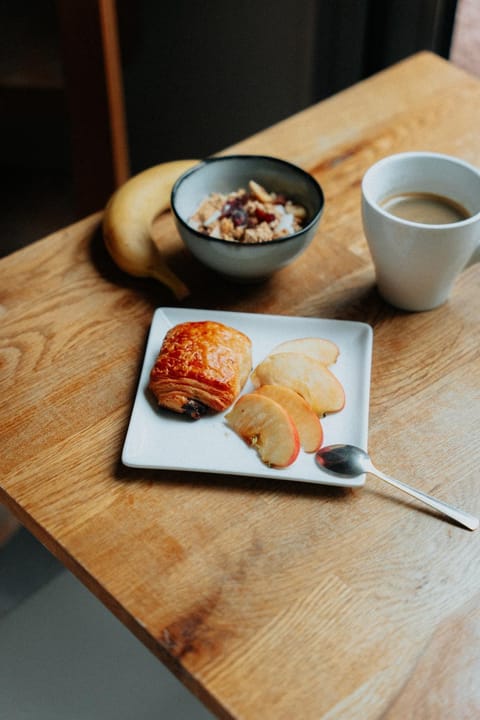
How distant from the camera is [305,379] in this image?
Answer: 35.2 inches

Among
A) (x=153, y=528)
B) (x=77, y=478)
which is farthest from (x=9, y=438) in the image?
(x=153, y=528)

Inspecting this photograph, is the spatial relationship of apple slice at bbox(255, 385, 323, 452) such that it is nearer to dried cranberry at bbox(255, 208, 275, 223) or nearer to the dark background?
dried cranberry at bbox(255, 208, 275, 223)

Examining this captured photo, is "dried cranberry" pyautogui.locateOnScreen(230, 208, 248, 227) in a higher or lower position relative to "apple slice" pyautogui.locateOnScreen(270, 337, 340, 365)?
higher

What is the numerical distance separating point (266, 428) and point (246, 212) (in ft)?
1.09

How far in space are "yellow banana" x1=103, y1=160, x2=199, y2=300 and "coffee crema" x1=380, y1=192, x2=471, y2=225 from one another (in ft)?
0.89

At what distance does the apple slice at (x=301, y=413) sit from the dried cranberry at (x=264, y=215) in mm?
257

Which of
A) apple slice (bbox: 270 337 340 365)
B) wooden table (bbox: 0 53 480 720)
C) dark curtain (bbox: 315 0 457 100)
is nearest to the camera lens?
wooden table (bbox: 0 53 480 720)

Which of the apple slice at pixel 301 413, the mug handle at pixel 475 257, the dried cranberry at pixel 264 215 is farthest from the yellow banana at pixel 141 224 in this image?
the mug handle at pixel 475 257

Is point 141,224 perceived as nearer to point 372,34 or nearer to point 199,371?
point 199,371

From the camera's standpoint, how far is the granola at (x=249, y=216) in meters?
1.03

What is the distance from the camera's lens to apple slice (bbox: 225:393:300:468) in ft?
2.70

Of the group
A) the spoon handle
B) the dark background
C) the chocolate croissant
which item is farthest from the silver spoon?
the dark background

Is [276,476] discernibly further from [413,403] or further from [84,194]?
[84,194]

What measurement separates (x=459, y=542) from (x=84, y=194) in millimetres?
1600
